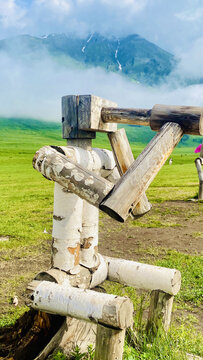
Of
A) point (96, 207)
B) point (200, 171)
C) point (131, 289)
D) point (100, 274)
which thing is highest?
point (96, 207)

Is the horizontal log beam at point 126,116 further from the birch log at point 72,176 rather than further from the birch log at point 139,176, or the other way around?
the birch log at point 72,176

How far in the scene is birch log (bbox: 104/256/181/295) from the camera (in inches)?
126

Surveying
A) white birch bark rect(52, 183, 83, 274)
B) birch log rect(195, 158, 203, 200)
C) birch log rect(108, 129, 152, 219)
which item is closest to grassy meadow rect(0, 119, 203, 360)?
birch log rect(195, 158, 203, 200)

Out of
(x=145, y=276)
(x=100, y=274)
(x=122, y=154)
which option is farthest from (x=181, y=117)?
(x=100, y=274)

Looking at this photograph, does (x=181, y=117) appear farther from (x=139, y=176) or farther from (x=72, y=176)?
(x=72, y=176)

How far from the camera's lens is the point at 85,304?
2299 mm

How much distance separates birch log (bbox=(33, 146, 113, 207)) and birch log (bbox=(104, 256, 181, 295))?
1.25 metres

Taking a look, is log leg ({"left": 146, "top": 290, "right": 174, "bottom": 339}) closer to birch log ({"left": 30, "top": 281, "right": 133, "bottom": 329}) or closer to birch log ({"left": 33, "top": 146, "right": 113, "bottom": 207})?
birch log ({"left": 30, "top": 281, "right": 133, "bottom": 329})

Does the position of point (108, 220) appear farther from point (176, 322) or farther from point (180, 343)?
point (180, 343)

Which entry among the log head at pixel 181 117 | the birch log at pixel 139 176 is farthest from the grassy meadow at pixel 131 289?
the log head at pixel 181 117

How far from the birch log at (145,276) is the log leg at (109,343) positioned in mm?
1003

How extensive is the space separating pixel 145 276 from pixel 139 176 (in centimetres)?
132

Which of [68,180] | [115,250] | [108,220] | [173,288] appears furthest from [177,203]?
[68,180]

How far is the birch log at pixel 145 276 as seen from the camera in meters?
3.20
